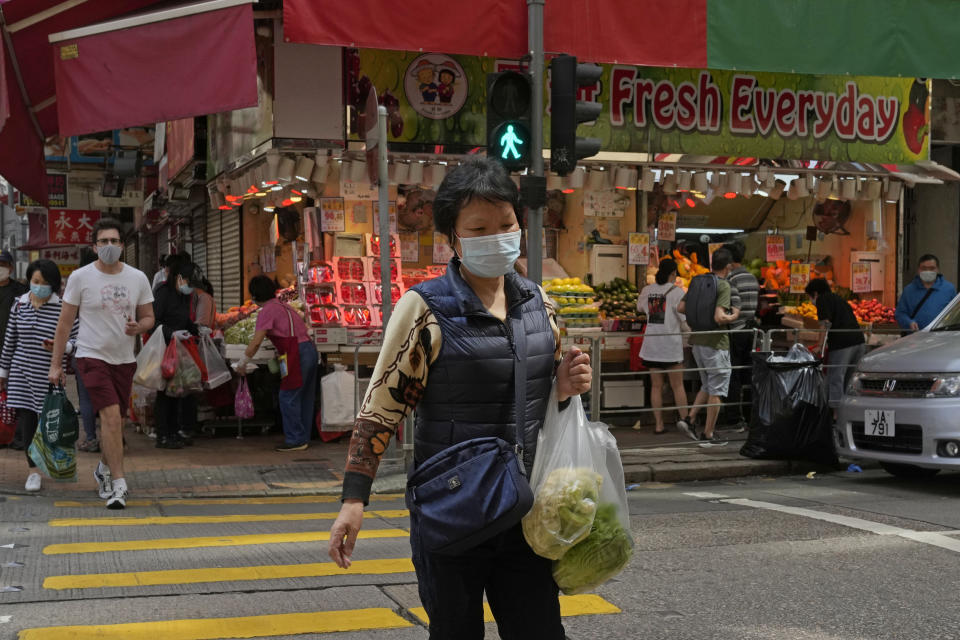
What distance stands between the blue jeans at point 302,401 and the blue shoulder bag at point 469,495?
8.77 meters

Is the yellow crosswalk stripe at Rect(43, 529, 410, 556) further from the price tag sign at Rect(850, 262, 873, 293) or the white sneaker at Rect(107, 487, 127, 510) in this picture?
the price tag sign at Rect(850, 262, 873, 293)

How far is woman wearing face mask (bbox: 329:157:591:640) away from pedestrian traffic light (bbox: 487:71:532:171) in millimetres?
6030

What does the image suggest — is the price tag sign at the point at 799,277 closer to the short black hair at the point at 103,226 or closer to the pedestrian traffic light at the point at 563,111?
the pedestrian traffic light at the point at 563,111

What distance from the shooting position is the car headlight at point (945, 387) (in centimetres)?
844

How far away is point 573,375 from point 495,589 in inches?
26.1

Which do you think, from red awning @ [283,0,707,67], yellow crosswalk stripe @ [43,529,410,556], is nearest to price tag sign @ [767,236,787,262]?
red awning @ [283,0,707,67]

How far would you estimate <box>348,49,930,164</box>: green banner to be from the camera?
1284 centimetres

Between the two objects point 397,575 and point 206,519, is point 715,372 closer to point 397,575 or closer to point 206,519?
point 206,519

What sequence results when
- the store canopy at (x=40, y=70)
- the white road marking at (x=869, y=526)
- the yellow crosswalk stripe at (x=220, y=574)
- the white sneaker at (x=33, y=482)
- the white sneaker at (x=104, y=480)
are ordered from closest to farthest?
1. the yellow crosswalk stripe at (x=220, y=574)
2. the white road marking at (x=869, y=526)
3. the white sneaker at (x=104, y=480)
4. the white sneaker at (x=33, y=482)
5. the store canopy at (x=40, y=70)

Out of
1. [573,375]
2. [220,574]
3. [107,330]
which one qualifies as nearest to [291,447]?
[107,330]

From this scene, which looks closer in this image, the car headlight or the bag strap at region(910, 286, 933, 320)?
the car headlight

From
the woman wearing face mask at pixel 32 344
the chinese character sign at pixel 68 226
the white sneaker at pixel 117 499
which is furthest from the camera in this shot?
the chinese character sign at pixel 68 226

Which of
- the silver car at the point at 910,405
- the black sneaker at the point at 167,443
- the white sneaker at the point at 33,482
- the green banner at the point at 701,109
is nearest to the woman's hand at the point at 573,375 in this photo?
the silver car at the point at 910,405

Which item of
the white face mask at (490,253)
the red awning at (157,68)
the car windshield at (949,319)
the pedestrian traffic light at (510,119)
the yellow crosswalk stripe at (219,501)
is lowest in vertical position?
the yellow crosswalk stripe at (219,501)
